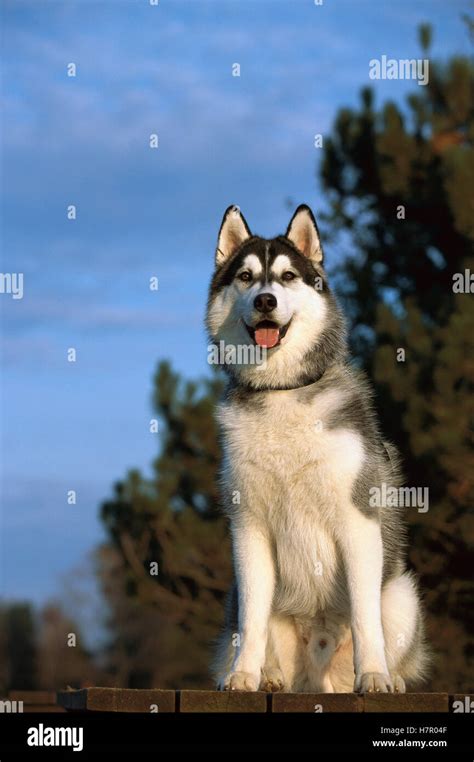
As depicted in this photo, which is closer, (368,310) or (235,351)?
(235,351)

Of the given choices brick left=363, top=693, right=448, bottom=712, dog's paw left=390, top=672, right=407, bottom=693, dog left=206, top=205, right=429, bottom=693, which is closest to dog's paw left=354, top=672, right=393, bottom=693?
dog left=206, top=205, right=429, bottom=693

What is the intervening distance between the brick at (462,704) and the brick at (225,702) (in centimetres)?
90

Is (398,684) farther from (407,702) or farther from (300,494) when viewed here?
(300,494)

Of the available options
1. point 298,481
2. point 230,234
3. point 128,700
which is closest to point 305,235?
point 230,234

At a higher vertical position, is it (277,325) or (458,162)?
(458,162)

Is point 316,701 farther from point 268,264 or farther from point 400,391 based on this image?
point 400,391

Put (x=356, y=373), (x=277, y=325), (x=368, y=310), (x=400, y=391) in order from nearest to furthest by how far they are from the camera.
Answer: (x=277, y=325), (x=356, y=373), (x=400, y=391), (x=368, y=310)

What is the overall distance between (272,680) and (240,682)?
567 millimetres

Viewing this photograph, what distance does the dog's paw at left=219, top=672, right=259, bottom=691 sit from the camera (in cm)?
600

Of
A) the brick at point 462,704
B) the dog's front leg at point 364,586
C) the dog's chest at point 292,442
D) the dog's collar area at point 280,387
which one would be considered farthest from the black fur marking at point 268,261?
the brick at point 462,704

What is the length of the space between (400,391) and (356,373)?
8525 mm

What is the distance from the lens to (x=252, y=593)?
630 centimetres
